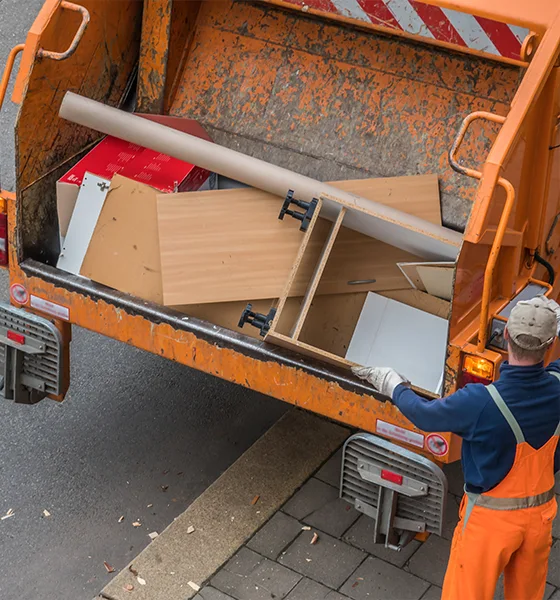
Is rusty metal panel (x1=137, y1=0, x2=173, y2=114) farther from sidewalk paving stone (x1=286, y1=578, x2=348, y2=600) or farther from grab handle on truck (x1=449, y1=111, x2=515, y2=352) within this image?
sidewalk paving stone (x1=286, y1=578, x2=348, y2=600)

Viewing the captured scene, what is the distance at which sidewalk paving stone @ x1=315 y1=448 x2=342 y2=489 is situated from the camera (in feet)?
14.3

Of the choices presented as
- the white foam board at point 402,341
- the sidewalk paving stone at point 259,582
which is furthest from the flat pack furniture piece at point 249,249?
the sidewalk paving stone at point 259,582

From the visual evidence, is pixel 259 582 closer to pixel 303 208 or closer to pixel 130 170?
pixel 303 208

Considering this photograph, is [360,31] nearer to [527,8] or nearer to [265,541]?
[527,8]

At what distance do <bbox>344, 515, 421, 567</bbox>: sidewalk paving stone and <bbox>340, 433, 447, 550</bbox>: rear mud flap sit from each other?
26 centimetres

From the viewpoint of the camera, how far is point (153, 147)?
4152 millimetres

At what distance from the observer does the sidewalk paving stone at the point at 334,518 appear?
410 centimetres

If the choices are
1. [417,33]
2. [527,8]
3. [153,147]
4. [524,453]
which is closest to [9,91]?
[153,147]

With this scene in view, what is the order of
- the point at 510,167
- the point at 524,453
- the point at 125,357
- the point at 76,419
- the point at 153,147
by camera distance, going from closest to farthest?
the point at 524,453 → the point at 510,167 → the point at 153,147 → the point at 76,419 → the point at 125,357

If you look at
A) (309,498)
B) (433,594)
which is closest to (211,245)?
(309,498)

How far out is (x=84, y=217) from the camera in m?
4.14

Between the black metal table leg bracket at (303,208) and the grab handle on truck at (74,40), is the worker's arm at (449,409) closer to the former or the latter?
the black metal table leg bracket at (303,208)

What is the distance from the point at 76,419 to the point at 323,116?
5.54 feet

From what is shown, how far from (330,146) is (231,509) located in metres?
1.51
